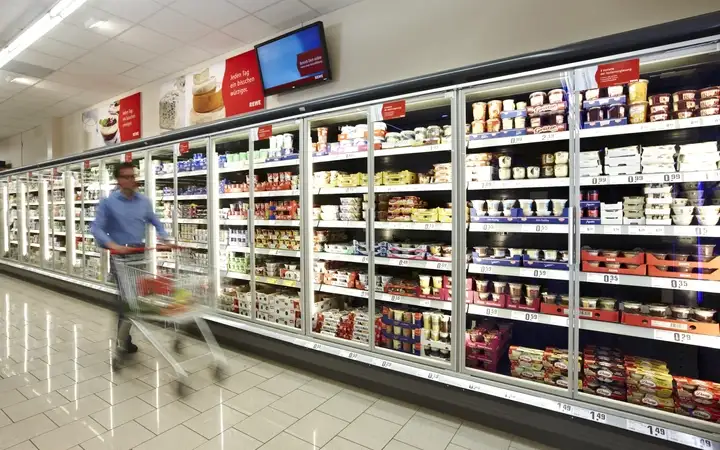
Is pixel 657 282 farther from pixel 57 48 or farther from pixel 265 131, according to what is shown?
pixel 57 48

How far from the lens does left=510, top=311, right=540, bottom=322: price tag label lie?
8.65ft

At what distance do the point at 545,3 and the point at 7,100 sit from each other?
9749 millimetres

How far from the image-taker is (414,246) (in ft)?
10.5

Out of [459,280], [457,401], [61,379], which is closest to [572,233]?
[459,280]

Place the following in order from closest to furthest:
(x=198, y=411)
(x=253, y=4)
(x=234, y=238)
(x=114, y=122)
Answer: (x=198, y=411) < (x=253, y=4) < (x=234, y=238) < (x=114, y=122)

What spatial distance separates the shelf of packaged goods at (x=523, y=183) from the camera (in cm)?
252

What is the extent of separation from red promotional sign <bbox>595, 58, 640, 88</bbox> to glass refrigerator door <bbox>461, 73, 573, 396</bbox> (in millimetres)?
250

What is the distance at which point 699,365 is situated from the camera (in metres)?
2.51

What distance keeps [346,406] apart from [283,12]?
157 inches

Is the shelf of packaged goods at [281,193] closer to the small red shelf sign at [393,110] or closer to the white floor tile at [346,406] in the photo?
the small red shelf sign at [393,110]

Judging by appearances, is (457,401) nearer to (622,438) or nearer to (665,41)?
(622,438)

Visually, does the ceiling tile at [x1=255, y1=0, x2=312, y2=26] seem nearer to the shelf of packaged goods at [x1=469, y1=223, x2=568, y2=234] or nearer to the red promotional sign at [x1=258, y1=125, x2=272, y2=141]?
the red promotional sign at [x1=258, y1=125, x2=272, y2=141]

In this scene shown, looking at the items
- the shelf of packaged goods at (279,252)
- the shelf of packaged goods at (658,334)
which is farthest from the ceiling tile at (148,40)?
the shelf of packaged goods at (658,334)

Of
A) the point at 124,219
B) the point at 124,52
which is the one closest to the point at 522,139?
the point at 124,219
